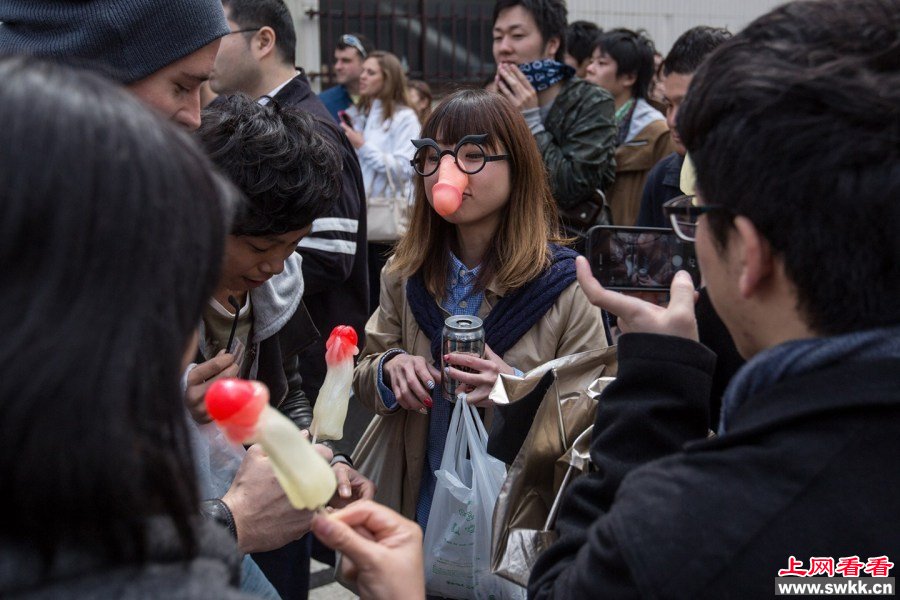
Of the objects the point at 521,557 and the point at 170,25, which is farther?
the point at 170,25

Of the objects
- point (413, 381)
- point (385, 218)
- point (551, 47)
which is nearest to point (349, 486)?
point (413, 381)

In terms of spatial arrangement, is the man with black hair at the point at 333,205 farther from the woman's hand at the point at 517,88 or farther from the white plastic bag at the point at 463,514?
the white plastic bag at the point at 463,514

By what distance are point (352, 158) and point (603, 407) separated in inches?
90.8

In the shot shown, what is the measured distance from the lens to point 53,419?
0.74m

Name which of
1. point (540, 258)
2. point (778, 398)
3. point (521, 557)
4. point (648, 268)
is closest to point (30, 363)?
point (778, 398)

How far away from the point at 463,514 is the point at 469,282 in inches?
28.6

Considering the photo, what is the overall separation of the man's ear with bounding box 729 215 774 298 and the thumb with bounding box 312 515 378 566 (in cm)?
63

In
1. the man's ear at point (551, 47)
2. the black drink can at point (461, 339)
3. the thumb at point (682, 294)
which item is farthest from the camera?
the man's ear at point (551, 47)

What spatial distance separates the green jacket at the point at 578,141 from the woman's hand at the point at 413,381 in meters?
1.82

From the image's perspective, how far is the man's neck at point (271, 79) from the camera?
3.72 meters

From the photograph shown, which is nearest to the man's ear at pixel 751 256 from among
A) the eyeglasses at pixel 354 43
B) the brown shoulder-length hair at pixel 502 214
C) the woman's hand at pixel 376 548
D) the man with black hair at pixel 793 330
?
the man with black hair at pixel 793 330

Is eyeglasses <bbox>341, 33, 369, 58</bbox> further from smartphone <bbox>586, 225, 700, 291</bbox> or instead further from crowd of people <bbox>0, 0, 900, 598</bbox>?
smartphone <bbox>586, 225, 700, 291</bbox>

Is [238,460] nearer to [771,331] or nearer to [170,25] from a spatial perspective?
[170,25]

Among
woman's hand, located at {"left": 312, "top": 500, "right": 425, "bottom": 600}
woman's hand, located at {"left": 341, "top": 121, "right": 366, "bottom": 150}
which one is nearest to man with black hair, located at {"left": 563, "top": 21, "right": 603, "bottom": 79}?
woman's hand, located at {"left": 341, "top": 121, "right": 366, "bottom": 150}
